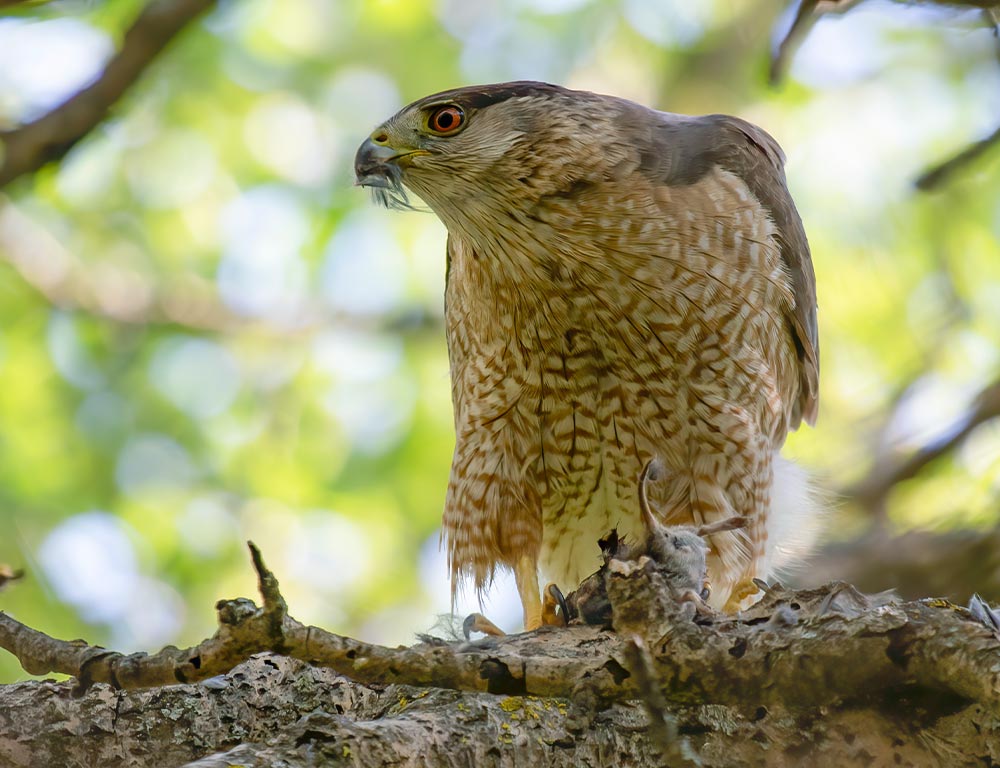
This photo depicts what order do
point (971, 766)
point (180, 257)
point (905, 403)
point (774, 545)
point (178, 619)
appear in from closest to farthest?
point (971, 766), point (774, 545), point (905, 403), point (178, 619), point (180, 257)

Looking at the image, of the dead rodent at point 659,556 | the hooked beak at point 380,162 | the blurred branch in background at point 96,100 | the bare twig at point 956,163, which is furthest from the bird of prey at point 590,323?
the bare twig at point 956,163

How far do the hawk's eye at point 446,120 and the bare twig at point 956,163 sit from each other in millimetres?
2185

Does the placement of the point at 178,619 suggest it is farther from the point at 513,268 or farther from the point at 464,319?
the point at 513,268

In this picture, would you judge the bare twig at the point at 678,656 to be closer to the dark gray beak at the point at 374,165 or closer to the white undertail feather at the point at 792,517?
the white undertail feather at the point at 792,517

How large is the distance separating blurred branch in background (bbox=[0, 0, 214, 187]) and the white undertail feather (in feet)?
10.5

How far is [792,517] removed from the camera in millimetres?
5398

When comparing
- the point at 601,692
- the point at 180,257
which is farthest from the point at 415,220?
the point at 601,692

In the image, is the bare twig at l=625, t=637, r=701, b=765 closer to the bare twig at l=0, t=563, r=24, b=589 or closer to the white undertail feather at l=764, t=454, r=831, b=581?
the bare twig at l=0, t=563, r=24, b=589

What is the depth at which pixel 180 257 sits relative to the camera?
9.77 metres

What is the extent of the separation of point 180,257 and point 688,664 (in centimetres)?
813

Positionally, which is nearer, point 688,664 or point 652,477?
point 688,664

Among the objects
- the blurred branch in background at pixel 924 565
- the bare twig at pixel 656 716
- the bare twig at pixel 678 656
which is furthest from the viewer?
the blurred branch in background at pixel 924 565

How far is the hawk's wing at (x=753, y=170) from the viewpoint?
16.0 feet

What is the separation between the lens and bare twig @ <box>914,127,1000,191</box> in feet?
9.72
